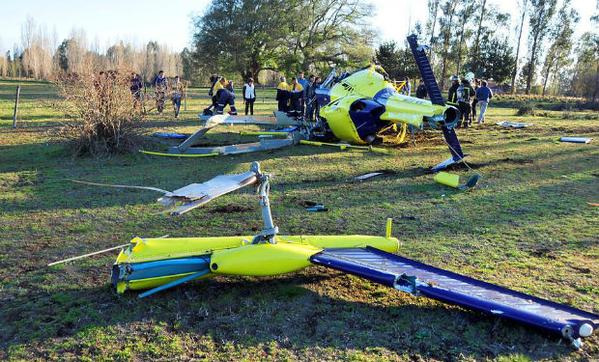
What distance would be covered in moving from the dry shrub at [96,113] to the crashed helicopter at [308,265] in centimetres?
744

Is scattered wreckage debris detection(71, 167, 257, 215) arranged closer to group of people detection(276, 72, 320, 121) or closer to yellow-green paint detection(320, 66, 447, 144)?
yellow-green paint detection(320, 66, 447, 144)

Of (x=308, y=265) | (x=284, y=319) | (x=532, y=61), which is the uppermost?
(x=532, y=61)

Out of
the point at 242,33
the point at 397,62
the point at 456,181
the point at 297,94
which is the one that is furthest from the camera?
the point at 242,33

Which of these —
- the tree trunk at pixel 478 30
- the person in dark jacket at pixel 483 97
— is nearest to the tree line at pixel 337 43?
the tree trunk at pixel 478 30

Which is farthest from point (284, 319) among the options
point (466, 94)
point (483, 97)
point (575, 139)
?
point (483, 97)

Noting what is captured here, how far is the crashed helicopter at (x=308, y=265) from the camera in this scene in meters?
4.09

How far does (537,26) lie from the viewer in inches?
1955

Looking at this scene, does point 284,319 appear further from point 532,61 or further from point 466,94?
point 532,61

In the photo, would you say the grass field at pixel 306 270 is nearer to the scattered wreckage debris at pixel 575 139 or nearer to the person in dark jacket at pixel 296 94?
the scattered wreckage debris at pixel 575 139

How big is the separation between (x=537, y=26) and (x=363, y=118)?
149 ft

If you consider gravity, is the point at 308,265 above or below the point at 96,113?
below

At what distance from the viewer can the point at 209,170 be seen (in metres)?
10.7

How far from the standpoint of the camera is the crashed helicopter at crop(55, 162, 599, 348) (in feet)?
13.4

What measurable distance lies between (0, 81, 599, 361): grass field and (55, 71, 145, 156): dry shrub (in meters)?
0.59
